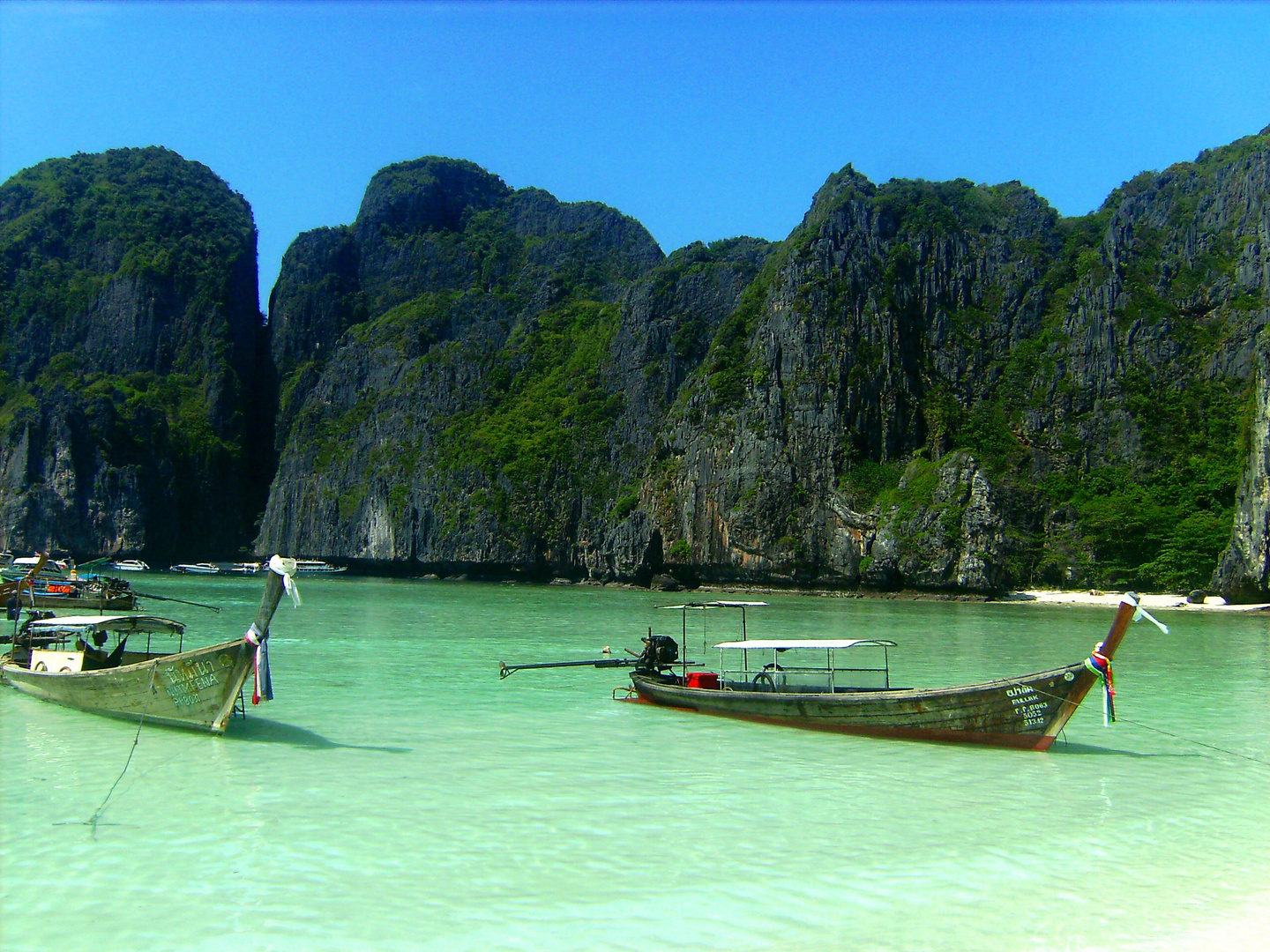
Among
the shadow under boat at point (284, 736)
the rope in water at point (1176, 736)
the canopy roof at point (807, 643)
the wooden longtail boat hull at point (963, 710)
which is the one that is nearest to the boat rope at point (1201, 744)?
the rope in water at point (1176, 736)

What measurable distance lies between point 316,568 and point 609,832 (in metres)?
102

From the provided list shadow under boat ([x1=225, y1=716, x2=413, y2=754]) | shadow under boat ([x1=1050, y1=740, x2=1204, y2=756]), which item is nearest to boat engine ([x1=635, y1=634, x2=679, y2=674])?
shadow under boat ([x1=225, y1=716, x2=413, y2=754])

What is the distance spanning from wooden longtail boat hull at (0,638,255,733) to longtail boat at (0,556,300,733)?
1 centimetres

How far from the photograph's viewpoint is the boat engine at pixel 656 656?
1836 cm

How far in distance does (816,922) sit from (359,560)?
334 ft

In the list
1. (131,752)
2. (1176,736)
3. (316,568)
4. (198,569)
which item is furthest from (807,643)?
(198,569)

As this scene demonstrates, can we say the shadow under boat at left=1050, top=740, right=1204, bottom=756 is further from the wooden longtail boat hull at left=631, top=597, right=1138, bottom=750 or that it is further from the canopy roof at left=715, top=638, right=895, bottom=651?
the canopy roof at left=715, top=638, right=895, bottom=651

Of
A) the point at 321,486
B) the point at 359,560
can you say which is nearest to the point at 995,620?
the point at 359,560

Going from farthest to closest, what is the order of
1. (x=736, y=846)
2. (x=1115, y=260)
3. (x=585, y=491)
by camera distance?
(x=585, y=491) < (x=1115, y=260) < (x=736, y=846)

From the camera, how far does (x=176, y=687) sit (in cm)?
1330

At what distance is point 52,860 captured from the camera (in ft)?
27.6

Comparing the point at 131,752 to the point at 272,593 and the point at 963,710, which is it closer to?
the point at 272,593

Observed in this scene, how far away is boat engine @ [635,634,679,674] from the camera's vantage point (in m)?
18.4

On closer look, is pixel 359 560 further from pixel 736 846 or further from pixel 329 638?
pixel 736 846
